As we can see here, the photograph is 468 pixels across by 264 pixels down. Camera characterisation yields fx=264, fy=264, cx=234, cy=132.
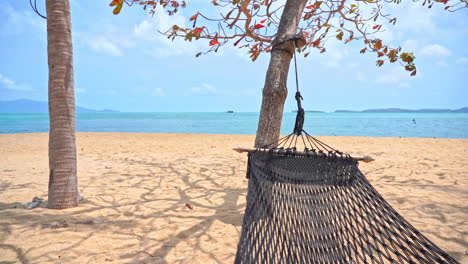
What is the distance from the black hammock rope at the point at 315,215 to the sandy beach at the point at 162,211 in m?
0.45

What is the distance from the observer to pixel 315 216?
1557 millimetres

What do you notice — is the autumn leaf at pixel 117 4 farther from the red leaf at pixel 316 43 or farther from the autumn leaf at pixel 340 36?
the red leaf at pixel 316 43

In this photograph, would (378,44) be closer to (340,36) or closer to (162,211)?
(340,36)

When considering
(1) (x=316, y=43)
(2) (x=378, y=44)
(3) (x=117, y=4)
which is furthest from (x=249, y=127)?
(3) (x=117, y=4)

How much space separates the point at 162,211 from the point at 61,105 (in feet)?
4.16

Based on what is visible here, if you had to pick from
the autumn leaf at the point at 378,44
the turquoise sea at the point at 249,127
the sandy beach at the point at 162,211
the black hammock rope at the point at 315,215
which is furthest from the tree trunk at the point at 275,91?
the turquoise sea at the point at 249,127

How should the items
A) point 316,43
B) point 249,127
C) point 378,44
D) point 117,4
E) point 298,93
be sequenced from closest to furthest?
point 117,4 < point 298,93 < point 378,44 < point 316,43 < point 249,127

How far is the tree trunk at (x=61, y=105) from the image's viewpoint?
2.21 m

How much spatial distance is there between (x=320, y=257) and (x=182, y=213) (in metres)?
1.38

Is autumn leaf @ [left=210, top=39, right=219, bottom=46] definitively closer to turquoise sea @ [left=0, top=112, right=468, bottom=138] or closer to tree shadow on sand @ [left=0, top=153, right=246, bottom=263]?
tree shadow on sand @ [left=0, top=153, right=246, bottom=263]

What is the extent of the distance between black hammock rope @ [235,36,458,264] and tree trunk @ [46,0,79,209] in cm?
164

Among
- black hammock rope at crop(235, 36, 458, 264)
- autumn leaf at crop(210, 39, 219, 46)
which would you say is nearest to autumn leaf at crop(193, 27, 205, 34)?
autumn leaf at crop(210, 39, 219, 46)

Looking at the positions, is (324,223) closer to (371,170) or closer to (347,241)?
(347,241)

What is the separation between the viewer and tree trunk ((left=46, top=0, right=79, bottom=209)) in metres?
2.21
